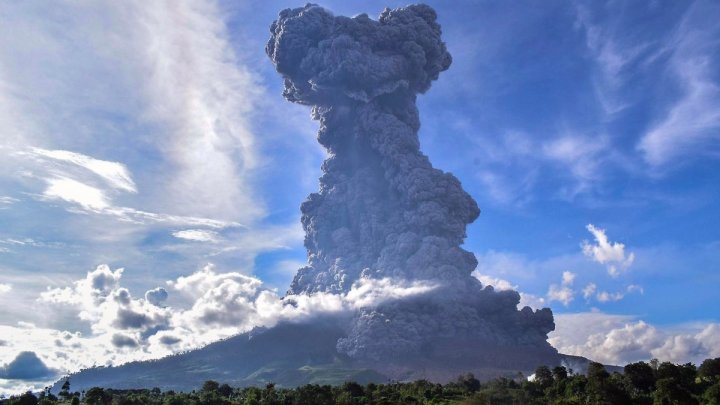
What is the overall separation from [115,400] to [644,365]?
118339 millimetres

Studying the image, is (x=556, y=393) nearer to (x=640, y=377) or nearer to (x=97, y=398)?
(x=640, y=377)

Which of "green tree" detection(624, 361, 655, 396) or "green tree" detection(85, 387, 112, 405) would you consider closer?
"green tree" detection(624, 361, 655, 396)

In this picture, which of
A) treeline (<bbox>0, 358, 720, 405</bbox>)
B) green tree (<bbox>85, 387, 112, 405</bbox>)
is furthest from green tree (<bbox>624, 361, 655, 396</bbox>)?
green tree (<bbox>85, 387, 112, 405</bbox>)

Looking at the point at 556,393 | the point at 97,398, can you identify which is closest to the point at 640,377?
the point at 556,393

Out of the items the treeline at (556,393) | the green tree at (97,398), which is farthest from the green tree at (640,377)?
the green tree at (97,398)

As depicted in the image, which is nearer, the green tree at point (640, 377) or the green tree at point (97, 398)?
the green tree at point (640, 377)

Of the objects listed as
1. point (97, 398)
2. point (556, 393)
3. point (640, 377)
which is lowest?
point (97, 398)

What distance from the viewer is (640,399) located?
109000 millimetres

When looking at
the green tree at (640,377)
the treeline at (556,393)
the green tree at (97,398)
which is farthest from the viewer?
the green tree at (97,398)

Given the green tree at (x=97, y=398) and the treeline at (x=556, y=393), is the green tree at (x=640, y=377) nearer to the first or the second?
the treeline at (x=556, y=393)

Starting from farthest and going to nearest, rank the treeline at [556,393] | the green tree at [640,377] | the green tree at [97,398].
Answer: the green tree at [97,398], the green tree at [640,377], the treeline at [556,393]

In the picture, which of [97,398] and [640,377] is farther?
[97,398]

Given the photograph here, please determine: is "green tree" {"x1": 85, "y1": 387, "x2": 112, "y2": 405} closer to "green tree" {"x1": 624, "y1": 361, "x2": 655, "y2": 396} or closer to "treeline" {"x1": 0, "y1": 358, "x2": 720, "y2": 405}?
"treeline" {"x1": 0, "y1": 358, "x2": 720, "y2": 405}

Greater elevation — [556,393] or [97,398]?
[556,393]
